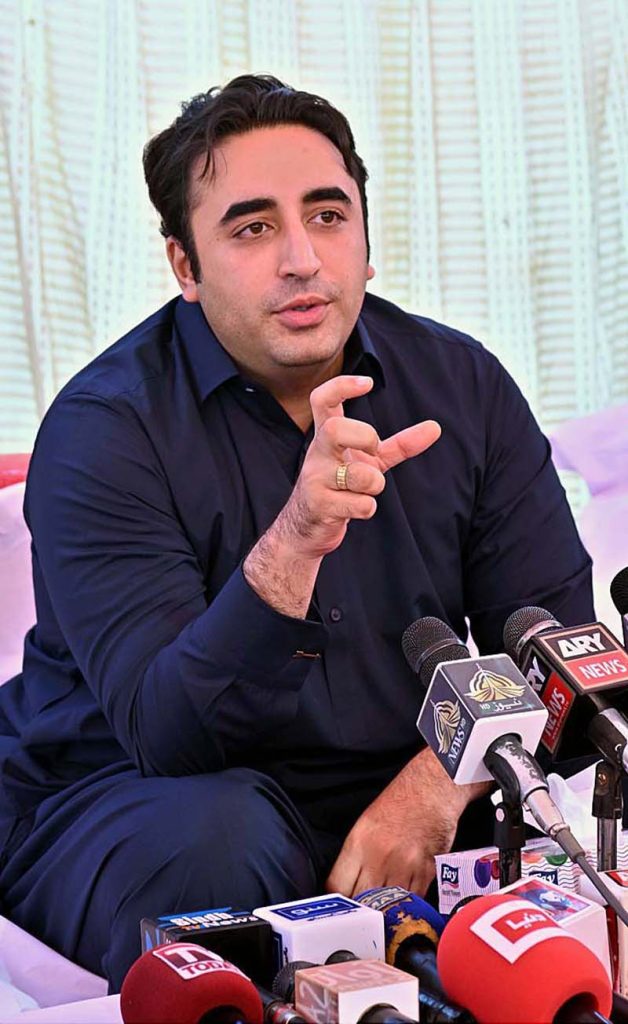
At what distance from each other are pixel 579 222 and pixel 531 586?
4.53 feet

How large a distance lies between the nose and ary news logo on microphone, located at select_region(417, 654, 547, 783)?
29.1 inches

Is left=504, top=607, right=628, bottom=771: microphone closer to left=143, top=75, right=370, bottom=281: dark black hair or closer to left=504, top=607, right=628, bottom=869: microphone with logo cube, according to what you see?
left=504, top=607, right=628, bottom=869: microphone with logo cube

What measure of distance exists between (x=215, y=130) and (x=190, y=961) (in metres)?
1.23

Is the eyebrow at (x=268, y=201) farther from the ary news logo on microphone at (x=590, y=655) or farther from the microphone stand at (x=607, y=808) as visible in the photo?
the microphone stand at (x=607, y=808)

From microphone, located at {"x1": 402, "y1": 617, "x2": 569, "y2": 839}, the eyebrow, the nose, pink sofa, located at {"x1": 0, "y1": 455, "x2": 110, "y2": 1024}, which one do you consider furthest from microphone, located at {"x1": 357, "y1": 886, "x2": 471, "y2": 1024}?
the eyebrow

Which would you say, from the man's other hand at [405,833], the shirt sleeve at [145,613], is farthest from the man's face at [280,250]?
the man's other hand at [405,833]

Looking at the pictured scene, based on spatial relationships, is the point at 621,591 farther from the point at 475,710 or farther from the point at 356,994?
the point at 356,994

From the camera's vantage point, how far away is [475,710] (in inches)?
45.3

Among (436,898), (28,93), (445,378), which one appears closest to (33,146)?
(28,93)

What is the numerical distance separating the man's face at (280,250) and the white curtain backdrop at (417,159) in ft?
2.88

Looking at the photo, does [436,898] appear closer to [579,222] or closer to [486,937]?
[486,937]

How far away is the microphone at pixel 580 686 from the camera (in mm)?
1200

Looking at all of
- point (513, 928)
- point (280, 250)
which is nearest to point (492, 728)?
point (513, 928)

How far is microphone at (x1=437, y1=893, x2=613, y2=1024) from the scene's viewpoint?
0.92m
